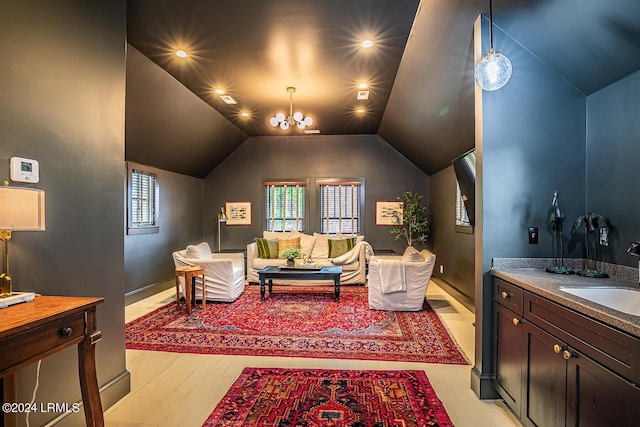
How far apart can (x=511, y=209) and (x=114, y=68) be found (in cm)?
304

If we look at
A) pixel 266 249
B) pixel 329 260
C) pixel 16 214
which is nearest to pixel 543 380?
pixel 16 214

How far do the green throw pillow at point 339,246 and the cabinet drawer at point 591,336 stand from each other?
4734 millimetres

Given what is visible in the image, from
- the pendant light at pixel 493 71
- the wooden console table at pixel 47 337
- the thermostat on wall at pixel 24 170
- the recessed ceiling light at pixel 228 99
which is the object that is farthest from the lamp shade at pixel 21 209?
the recessed ceiling light at pixel 228 99

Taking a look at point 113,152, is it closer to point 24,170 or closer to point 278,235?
point 24,170

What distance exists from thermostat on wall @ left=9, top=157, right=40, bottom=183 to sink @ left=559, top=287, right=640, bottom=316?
9.48 feet

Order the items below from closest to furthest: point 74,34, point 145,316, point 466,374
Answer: point 74,34 → point 466,374 → point 145,316

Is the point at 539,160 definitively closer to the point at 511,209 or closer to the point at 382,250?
the point at 511,209

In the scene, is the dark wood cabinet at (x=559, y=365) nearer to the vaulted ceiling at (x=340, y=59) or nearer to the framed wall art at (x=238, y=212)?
the vaulted ceiling at (x=340, y=59)

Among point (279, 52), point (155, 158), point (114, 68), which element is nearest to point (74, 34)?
point (114, 68)

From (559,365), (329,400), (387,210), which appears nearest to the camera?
(559,365)

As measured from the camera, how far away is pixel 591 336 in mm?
1455

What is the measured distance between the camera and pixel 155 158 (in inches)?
220

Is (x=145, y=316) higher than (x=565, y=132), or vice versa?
(x=565, y=132)

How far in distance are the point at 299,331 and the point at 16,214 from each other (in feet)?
9.61
